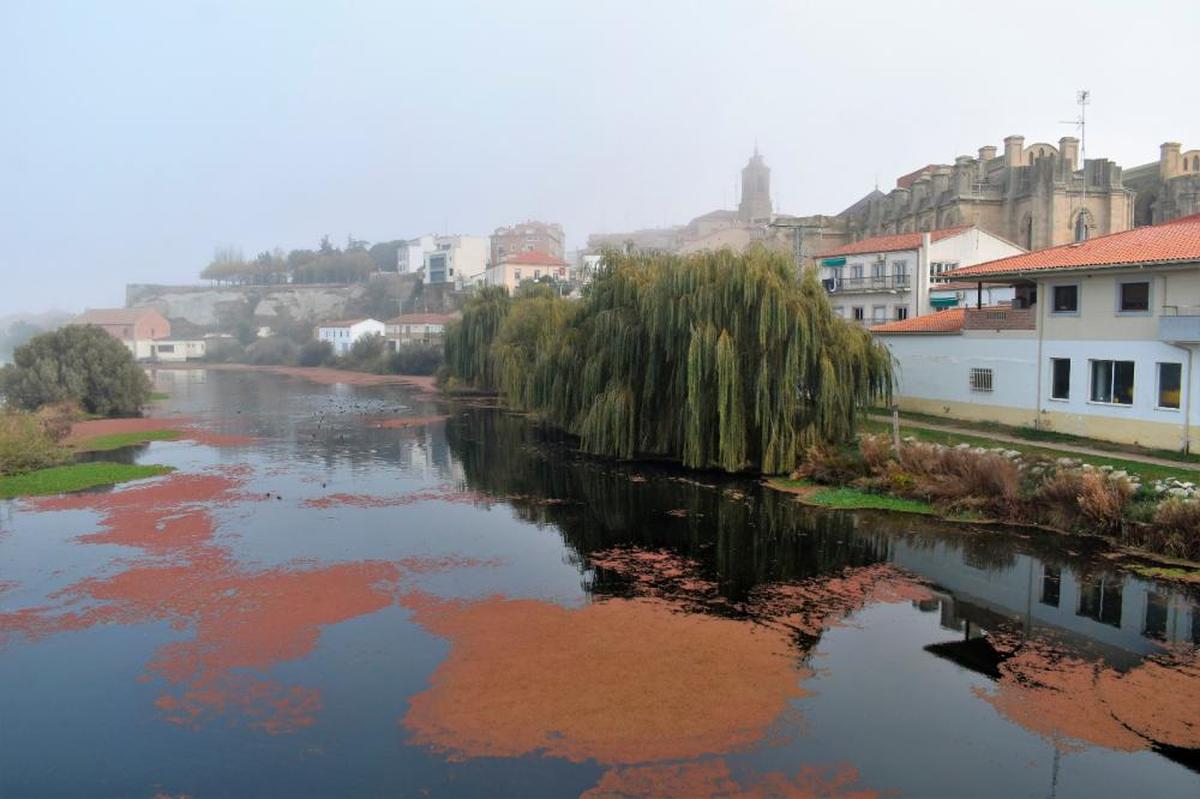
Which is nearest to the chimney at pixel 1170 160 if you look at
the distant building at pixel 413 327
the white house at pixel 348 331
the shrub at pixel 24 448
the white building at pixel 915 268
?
the white building at pixel 915 268

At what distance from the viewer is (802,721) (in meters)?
10.8

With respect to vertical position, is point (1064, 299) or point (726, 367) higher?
point (1064, 299)

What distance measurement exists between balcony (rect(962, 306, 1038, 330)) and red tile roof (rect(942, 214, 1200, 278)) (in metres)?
1.44

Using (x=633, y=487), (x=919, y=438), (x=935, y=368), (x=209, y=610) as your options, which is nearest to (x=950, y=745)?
(x=209, y=610)

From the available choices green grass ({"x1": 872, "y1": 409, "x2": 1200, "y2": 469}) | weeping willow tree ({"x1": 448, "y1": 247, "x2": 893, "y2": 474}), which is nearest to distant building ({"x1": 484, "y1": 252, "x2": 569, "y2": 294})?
green grass ({"x1": 872, "y1": 409, "x2": 1200, "y2": 469})

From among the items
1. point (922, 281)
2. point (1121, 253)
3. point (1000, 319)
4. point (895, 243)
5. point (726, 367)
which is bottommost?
point (726, 367)

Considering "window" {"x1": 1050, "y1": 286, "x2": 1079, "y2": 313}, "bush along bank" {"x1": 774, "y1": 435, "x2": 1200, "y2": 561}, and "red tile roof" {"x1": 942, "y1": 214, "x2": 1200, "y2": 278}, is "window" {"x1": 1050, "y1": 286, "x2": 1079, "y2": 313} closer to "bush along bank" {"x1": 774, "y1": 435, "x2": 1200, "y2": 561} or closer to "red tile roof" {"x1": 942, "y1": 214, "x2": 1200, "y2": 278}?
"red tile roof" {"x1": 942, "y1": 214, "x2": 1200, "y2": 278}

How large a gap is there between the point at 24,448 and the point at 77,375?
807 inches

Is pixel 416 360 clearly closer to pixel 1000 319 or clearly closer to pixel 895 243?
pixel 895 243

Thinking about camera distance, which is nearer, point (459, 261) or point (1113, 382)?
point (1113, 382)

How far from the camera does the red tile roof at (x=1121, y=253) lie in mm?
22688

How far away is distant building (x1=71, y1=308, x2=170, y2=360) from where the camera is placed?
118 m

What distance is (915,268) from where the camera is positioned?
146 ft

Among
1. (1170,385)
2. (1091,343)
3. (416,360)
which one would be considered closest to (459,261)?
(416,360)
